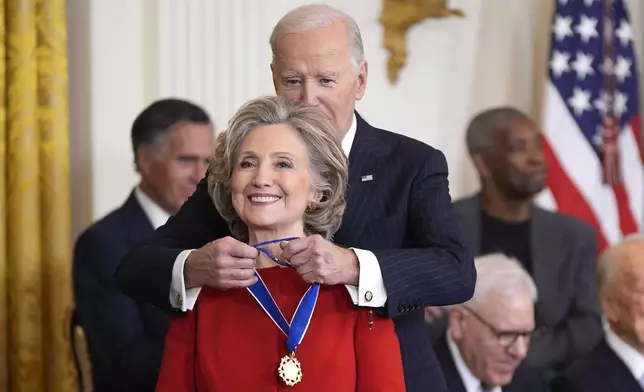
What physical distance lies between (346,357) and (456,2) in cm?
354

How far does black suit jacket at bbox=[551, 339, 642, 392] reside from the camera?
3.90m

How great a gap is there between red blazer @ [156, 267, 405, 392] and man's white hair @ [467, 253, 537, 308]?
6.96 feet

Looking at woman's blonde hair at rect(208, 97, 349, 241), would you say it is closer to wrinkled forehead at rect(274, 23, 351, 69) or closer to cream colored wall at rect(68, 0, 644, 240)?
wrinkled forehead at rect(274, 23, 351, 69)

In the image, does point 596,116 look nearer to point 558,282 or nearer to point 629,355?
point 558,282

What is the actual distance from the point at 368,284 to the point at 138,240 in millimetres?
2253

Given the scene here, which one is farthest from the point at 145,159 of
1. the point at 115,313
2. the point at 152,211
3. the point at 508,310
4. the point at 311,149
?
the point at 311,149

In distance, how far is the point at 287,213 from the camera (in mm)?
2332

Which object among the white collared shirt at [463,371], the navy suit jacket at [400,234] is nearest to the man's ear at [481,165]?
the white collared shirt at [463,371]

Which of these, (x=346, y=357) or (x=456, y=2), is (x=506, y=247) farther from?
(x=346, y=357)

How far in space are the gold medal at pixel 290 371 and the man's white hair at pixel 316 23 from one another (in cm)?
76

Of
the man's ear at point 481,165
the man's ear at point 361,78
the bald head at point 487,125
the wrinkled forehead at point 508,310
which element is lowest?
the wrinkled forehead at point 508,310

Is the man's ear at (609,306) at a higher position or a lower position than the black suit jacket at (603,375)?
higher

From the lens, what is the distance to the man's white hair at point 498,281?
4.45 meters

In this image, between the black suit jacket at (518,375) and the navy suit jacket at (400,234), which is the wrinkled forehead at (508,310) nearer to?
the black suit jacket at (518,375)
